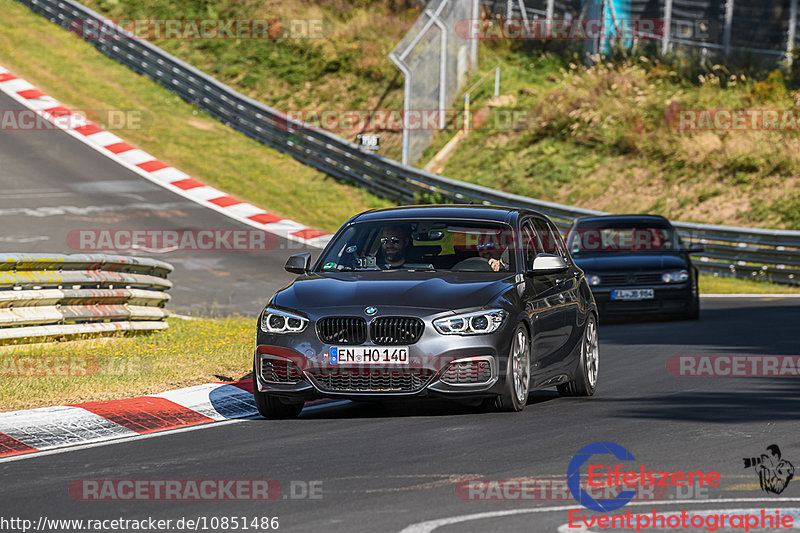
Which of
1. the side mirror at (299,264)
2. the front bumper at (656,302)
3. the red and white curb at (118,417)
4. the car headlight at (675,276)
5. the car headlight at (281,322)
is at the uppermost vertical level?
the side mirror at (299,264)

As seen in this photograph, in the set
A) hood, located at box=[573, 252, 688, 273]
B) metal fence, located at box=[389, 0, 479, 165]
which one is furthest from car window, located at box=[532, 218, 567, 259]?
metal fence, located at box=[389, 0, 479, 165]

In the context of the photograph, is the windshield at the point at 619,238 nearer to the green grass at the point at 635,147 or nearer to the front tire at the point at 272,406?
the green grass at the point at 635,147

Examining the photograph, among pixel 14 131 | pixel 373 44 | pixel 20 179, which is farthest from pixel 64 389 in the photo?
pixel 373 44

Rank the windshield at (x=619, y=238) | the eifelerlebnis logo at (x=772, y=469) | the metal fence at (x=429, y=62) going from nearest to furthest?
1. the eifelerlebnis logo at (x=772, y=469)
2. the windshield at (x=619, y=238)
3. the metal fence at (x=429, y=62)

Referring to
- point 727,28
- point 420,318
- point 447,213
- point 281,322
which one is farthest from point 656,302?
point 727,28

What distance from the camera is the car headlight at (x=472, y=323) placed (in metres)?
8.73

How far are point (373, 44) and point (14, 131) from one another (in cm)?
1308

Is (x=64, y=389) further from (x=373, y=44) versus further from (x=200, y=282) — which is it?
(x=373, y=44)

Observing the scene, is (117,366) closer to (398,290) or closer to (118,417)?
(118,417)

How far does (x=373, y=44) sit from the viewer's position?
41438 millimetres

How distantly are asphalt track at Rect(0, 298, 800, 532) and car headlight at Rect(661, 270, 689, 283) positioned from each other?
23.6 ft

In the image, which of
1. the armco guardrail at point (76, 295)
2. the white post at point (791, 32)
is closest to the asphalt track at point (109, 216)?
the armco guardrail at point (76, 295)

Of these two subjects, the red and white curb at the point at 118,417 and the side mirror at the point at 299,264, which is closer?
the red and white curb at the point at 118,417

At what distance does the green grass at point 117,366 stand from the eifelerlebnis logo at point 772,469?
16.2 ft
